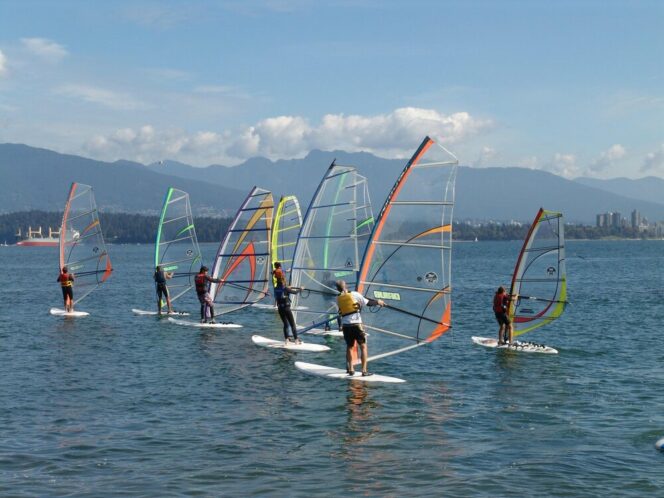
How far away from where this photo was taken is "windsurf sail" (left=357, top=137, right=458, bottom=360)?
1791cm

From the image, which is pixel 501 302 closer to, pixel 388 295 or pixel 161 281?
pixel 388 295

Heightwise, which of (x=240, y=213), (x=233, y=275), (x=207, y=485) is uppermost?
(x=240, y=213)

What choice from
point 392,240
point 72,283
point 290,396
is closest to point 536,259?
point 392,240

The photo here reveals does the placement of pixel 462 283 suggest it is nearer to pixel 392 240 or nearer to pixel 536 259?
pixel 536 259

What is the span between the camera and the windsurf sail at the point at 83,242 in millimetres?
34156

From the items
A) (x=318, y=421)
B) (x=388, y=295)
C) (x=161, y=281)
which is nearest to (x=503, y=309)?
(x=388, y=295)

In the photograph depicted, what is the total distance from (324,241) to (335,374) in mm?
5529

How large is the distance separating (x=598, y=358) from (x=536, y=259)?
3.27 meters

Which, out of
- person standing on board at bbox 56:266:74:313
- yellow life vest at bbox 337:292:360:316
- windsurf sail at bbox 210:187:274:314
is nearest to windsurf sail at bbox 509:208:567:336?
yellow life vest at bbox 337:292:360:316

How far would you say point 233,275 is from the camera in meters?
29.8

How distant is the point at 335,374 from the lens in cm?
1912

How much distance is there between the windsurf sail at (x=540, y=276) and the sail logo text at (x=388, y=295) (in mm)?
6810

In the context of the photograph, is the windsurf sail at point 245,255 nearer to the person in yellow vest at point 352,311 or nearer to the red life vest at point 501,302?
the red life vest at point 501,302

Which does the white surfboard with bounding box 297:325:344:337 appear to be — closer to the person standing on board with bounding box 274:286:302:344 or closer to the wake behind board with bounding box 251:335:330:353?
the wake behind board with bounding box 251:335:330:353
